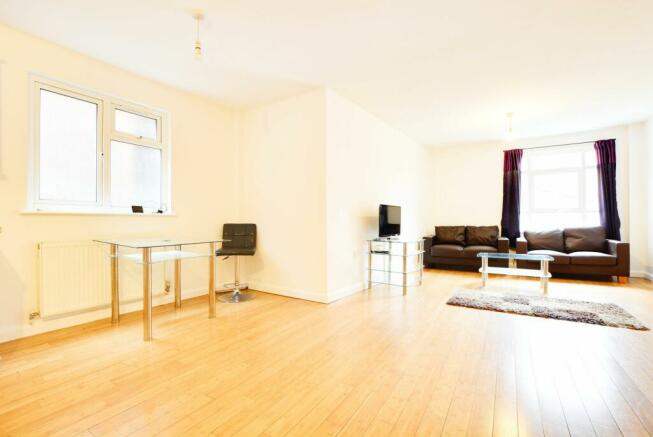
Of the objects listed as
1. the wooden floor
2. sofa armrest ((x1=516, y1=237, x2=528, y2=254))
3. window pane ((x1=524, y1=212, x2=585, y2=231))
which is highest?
window pane ((x1=524, y1=212, x2=585, y2=231))

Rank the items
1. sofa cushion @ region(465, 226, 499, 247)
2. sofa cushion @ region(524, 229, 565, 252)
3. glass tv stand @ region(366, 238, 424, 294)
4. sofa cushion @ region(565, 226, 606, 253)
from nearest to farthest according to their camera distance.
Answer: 1. glass tv stand @ region(366, 238, 424, 294)
2. sofa cushion @ region(565, 226, 606, 253)
3. sofa cushion @ region(524, 229, 565, 252)
4. sofa cushion @ region(465, 226, 499, 247)

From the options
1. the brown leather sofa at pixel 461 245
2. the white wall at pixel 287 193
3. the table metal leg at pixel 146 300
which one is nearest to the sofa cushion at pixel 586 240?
the brown leather sofa at pixel 461 245

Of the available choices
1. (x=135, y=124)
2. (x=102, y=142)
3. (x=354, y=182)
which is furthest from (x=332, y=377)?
(x=135, y=124)

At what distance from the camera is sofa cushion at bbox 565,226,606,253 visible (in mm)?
5266

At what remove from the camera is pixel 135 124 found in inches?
139

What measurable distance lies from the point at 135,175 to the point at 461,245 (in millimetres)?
5735

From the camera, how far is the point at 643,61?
A: 3162 mm

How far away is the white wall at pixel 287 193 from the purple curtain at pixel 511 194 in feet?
15.1

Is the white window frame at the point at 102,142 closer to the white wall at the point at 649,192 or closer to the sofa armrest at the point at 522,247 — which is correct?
the sofa armrest at the point at 522,247

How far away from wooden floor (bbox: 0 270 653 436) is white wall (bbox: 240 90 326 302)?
855mm

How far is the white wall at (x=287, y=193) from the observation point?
380 centimetres

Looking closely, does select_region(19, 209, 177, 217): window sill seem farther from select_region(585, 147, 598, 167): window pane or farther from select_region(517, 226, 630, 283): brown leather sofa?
select_region(585, 147, 598, 167): window pane

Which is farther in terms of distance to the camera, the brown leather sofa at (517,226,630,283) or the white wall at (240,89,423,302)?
the brown leather sofa at (517,226,630,283)

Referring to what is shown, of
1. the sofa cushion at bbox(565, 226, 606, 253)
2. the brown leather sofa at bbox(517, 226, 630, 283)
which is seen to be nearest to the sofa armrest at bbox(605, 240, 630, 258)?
the brown leather sofa at bbox(517, 226, 630, 283)
